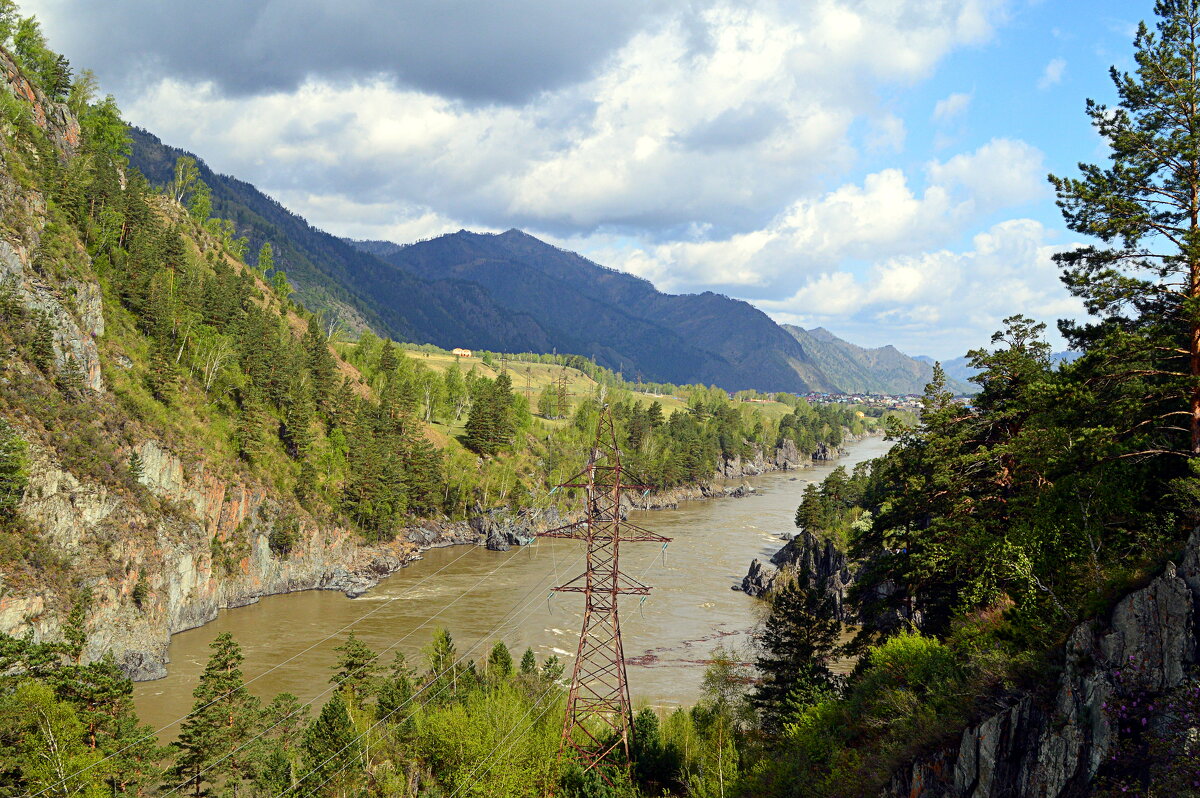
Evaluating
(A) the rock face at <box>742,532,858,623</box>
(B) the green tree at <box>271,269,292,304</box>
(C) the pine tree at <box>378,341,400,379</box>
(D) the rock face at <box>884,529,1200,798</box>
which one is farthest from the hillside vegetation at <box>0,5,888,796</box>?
(A) the rock face at <box>742,532,858,623</box>

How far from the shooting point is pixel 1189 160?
19.6 meters

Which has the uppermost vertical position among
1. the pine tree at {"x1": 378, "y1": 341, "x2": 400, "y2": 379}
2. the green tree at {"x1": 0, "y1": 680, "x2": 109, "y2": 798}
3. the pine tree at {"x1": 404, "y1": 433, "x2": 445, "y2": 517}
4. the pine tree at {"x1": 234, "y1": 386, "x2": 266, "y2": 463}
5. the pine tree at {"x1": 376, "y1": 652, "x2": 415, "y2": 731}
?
the pine tree at {"x1": 378, "y1": 341, "x2": 400, "y2": 379}

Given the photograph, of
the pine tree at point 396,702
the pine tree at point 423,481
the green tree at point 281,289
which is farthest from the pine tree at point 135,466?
the green tree at point 281,289

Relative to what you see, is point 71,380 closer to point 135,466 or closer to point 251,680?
point 135,466

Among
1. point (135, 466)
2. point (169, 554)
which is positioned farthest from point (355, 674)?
point (135, 466)

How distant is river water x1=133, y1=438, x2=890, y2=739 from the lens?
5184 cm

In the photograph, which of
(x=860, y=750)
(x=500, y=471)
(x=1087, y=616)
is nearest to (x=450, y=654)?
(x=860, y=750)

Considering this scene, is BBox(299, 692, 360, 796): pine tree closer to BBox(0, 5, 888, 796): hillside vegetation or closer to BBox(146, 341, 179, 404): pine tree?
BBox(0, 5, 888, 796): hillside vegetation

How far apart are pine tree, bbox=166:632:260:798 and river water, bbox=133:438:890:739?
32.1ft

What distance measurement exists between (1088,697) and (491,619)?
58660 millimetres

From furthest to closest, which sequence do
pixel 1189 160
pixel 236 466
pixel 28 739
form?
pixel 236 466
pixel 28 739
pixel 1189 160

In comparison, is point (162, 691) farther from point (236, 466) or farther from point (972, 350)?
point (972, 350)

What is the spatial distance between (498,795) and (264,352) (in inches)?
2967

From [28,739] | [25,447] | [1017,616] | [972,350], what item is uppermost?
[972,350]
